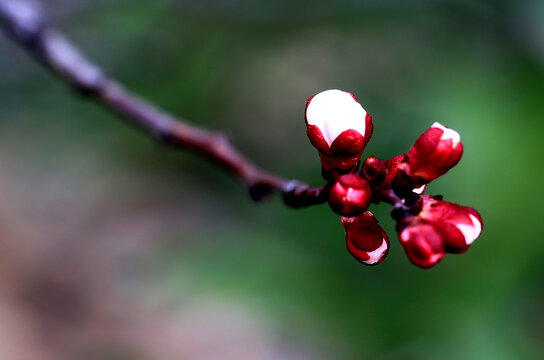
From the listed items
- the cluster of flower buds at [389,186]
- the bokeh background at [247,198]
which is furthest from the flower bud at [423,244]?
the bokeh background at [247,198]

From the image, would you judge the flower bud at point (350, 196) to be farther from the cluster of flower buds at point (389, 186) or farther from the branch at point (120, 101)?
the branch at point (120, 101)

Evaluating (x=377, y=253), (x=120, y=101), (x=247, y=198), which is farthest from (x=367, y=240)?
(x=247, y=198)

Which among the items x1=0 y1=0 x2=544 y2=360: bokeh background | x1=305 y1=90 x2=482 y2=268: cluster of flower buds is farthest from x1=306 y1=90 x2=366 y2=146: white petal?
x1=0 y1=0 x2=544 y2=360: bokeh background

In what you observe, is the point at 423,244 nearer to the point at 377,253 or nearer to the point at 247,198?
the point at 377,253

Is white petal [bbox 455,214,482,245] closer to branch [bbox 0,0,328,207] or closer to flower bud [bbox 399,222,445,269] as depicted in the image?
flower bud [bbox 399,222,445,269]

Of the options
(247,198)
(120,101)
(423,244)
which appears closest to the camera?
(423,244)

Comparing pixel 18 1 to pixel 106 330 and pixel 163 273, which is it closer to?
pixel 163 273
